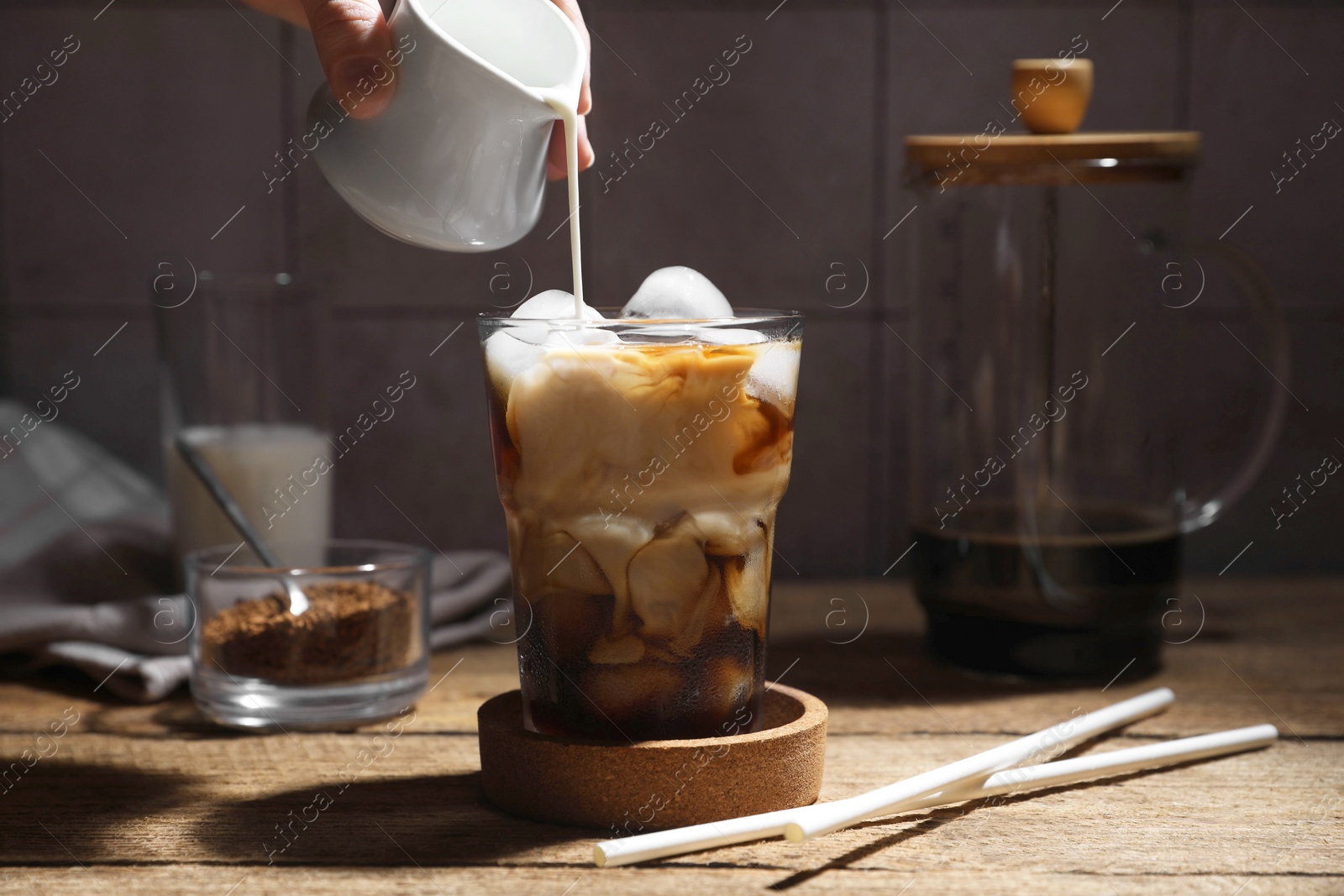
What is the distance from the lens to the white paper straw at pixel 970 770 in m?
0.62

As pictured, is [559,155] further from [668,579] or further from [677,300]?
[668,579]

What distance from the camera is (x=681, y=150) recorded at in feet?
4.29

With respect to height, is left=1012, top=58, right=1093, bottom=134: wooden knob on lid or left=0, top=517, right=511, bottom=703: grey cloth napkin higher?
left=1012, top=58, right=1093, bottom=134: wooden knob on lid

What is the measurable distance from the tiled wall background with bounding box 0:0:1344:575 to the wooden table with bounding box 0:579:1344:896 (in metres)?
0.45

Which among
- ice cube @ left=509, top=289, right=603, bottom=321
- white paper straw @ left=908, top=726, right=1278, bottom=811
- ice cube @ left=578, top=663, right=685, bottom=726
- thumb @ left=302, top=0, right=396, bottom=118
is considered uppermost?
thumb @ left=302, top=0, right=396, bottom=118

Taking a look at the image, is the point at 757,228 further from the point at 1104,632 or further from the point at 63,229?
the point at 63,229

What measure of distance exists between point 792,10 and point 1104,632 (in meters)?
0.70

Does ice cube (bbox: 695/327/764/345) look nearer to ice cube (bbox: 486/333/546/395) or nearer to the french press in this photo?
ice cube (bbox: 486/333/546/395)

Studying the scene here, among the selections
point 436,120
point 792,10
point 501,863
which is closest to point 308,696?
point 501,863

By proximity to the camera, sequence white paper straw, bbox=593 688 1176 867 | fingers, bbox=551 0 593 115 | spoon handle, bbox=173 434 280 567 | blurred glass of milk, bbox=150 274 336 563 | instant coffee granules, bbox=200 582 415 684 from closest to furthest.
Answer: white paper straw, bbox=593 688 1176 867 → fingers, bbox=551 0 593 115 → instant coffee granules, bbox=200 582 415 684 → spoon handle, bbox=173 434 280 567 → blurred glass of milk, bbox=150 274 336 563

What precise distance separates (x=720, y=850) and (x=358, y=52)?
0.43 meters

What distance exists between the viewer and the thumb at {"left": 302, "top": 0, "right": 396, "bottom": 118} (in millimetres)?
656

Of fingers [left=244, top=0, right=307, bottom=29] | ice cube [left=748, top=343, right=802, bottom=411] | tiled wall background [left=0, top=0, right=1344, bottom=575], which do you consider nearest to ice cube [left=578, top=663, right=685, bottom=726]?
ice cube [left=748, top=343, right=802, bottom=411]

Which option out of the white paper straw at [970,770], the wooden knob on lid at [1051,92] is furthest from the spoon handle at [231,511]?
the wooden knob on lid at [1051,92]
